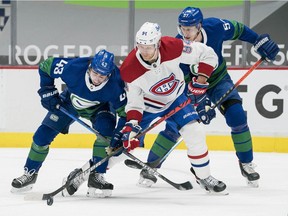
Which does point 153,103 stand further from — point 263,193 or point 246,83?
point 246,83

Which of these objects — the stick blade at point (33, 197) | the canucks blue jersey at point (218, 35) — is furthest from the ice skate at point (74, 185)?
the canucks blue jersey at point (218, 35)

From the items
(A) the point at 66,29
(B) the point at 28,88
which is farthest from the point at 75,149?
(A) the point at 66,29

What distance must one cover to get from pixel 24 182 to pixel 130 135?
729mm

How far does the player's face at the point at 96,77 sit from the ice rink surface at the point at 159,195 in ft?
2.01

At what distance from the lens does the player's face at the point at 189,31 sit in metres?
4.91

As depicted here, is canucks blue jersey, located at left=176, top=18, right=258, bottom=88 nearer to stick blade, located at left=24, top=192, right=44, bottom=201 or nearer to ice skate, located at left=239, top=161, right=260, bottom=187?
ice skate, located at left=239, top=161, right=260, bottom=187

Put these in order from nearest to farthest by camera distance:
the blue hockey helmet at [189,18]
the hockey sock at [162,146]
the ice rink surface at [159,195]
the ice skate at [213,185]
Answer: the ice rink surface at [159,195]
the ice skate at [213,185]
the blue hockey helmet at [189,18]
the hockey sock at [162,146]

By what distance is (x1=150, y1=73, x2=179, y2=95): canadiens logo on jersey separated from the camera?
14.7ft

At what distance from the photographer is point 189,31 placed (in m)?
4.92

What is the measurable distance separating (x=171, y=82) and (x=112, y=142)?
0.44 meters

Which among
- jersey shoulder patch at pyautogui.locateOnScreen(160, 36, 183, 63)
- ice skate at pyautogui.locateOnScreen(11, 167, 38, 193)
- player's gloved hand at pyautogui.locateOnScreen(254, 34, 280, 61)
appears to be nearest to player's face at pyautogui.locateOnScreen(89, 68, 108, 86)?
jersey shoulder patch at pyautogui.locateOnScreen(160, 36, 183, 63)

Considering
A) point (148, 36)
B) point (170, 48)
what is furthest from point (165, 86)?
point (148, 36)

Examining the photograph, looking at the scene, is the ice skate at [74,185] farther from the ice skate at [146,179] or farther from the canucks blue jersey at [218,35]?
the canucks blue jersey at [218,35]

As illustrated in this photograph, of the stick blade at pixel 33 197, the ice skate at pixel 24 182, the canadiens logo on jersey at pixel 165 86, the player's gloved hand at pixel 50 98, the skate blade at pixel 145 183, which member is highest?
the canadiens logo on jersey at pixel 165 86
